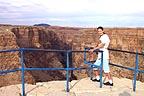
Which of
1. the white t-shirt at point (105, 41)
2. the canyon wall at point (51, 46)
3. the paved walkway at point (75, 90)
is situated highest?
the white t-shirt at point (105, 41)

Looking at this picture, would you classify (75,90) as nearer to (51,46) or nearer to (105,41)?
(105,41)

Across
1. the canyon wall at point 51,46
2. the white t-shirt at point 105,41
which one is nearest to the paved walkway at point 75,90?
the white t-shirt at point 105,41

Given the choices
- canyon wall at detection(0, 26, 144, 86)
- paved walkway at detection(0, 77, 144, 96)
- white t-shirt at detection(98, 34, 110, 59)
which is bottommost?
canyon wall at detection(0, 26, 144, 86)

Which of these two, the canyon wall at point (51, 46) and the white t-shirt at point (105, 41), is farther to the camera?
the canyon wall at point (51, 46)

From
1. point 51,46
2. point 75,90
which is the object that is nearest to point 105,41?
point 75,90

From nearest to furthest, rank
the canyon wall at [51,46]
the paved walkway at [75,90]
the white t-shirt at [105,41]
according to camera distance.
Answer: the paved walkway at [75,90] < the white t-shirt at [105,41] < the canyon wall at [51,46]

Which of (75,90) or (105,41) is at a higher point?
(105,41)

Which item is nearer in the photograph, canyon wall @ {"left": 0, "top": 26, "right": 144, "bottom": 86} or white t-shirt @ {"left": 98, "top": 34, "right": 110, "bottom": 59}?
white t-shirt @ {"left": 98, "top": 34, "right": 110, "bottom": 59}

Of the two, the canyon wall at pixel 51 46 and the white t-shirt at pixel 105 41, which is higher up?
the white t-shirt at pixel 105 41

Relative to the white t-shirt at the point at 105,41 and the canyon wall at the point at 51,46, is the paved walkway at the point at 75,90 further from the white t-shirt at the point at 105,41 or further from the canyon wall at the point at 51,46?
the canyon wall at the point at 51,46

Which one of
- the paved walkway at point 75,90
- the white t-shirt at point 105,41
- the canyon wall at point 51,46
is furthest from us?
the canyon wall at point 51,46

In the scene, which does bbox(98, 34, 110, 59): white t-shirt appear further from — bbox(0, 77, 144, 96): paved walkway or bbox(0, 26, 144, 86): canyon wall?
bbox(0, 26, 144, 86): canyon wall

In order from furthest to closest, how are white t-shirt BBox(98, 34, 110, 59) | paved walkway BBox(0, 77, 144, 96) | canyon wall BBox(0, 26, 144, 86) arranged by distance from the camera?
1. canyon wall BBox(0, 26, 144, 86)
2. white t-shirt BBox(98, 34, 110, 59)
3. paved walkway BBox(0, 77, 144, 96)

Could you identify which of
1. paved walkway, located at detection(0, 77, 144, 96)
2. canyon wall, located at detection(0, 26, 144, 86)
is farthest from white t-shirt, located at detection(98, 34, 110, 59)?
canyon wall, located at detection(0, 26, 144, 86)
